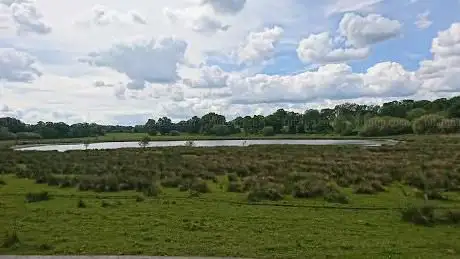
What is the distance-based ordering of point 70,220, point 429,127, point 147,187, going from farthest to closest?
point 429,127 → point 147,187 → point 70,220

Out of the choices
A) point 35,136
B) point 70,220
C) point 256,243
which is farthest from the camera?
point 35,136

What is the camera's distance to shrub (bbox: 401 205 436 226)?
1510cm

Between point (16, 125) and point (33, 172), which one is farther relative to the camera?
point (16, 125)

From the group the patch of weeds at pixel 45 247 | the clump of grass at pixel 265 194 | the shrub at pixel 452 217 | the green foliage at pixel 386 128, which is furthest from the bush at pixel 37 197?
the green foliage at pixel 386 128

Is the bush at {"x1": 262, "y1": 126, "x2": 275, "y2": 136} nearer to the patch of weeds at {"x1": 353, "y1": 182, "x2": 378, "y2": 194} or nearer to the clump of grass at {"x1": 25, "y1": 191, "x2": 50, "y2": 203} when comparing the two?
the patch of weeds at {"x1": 353, "y1": 182, "x2": 378, "y2": 194}

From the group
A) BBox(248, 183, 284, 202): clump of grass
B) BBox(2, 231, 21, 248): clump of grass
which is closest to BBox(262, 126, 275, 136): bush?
BBox(248, 183, 284, 202): clump of grass

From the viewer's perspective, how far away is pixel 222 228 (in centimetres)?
1401

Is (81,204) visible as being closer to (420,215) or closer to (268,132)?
(420,215)

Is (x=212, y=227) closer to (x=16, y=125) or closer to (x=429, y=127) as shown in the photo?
(x=429, y=127)

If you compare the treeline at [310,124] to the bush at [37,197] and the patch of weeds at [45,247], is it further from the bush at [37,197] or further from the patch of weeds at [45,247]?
the patch of weeds at [45,247]

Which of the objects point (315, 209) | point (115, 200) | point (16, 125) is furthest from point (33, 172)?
Result: point (16, 125)

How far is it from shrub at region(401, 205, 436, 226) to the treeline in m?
107

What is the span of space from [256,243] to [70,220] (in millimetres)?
6457

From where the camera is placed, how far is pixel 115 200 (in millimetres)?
20312
